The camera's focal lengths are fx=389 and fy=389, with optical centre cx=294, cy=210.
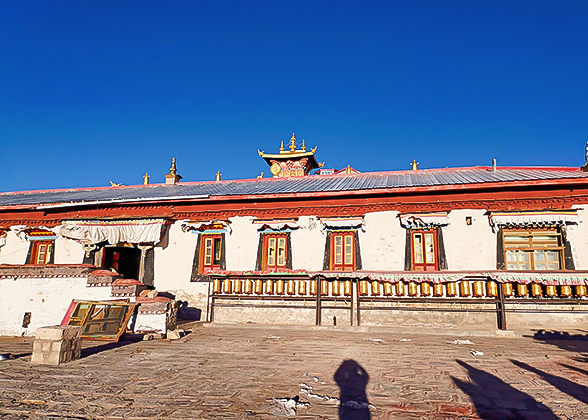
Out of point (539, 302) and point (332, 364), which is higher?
point (539, 302)

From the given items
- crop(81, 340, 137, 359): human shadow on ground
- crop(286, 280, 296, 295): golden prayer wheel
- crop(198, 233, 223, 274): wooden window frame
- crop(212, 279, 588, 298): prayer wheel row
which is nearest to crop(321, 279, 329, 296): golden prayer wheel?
crop(212, 279, 588, 298): prayer wheel row

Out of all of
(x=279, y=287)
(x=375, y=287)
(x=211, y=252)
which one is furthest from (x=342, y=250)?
(x=211, y=252)

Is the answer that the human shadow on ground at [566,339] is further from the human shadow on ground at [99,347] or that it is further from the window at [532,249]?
the human shadow on ground at [99,347]

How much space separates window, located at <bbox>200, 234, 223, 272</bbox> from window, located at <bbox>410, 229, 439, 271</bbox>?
7121 millimetres

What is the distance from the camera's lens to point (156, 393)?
552cm

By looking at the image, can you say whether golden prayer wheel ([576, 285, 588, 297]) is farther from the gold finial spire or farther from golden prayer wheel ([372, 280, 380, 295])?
the gold finial spire

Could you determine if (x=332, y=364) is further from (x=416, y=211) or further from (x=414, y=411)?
(x=416, y=211)

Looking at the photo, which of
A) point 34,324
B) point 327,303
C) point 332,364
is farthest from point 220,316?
point 332,364

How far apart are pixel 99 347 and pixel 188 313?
5388 mm

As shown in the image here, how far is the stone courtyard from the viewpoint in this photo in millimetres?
4836

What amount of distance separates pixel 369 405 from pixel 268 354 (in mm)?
3684

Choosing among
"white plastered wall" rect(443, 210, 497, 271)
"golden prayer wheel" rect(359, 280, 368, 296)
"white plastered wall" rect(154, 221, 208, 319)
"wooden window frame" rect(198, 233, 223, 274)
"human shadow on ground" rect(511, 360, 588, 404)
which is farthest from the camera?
"wooden window frame" rect(198, 233, 223, 274)

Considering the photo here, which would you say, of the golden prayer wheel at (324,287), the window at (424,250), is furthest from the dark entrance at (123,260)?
the window at (424,250)

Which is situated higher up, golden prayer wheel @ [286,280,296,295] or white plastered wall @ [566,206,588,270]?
white plastered wall @ [566,206,588,270]
